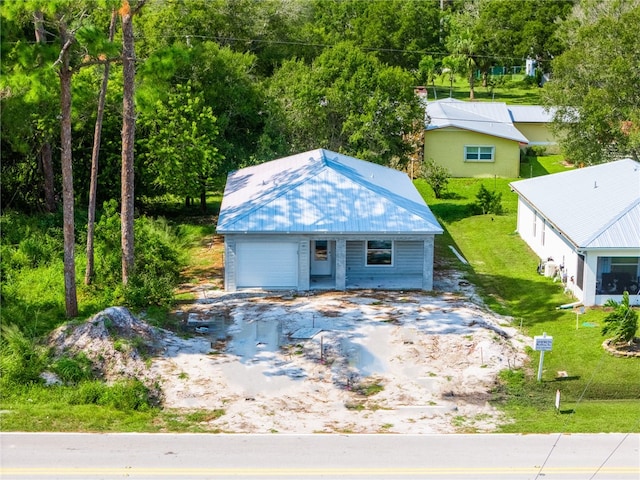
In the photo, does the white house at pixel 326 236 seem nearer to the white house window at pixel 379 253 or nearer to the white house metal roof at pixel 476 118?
the white house window at pixel 379 253

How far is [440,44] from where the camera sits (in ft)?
253

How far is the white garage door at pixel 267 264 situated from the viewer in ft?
91.8

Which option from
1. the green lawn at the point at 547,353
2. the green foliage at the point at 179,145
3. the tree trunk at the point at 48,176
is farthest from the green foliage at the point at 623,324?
the tree trunk at the point at 48,176

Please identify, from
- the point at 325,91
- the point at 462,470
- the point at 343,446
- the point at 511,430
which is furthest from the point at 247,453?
the point at 325,91

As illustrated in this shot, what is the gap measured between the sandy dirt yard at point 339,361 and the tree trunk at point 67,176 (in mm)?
3365

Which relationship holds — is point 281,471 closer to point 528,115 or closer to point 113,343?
point 113,343

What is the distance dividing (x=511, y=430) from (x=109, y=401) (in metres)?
8.62

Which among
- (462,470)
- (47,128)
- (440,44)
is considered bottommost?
(462,470)

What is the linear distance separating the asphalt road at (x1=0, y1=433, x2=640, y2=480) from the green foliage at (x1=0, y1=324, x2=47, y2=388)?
307 cm

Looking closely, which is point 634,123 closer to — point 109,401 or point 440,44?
point 109,401

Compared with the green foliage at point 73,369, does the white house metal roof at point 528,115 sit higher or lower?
higher

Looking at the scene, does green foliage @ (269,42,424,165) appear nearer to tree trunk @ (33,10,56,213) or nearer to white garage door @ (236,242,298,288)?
tree trunk @ (33,10,56,213)

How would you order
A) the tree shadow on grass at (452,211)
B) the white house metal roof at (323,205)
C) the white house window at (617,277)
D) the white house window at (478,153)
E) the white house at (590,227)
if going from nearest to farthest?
the white house at (590,227), the white house window at (617,277), the white house metal roof at (323,205), the tree shadow on grass at (452,211), the white house window at (478,153)

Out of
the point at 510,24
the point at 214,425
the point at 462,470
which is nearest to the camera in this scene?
the point at 462,470
